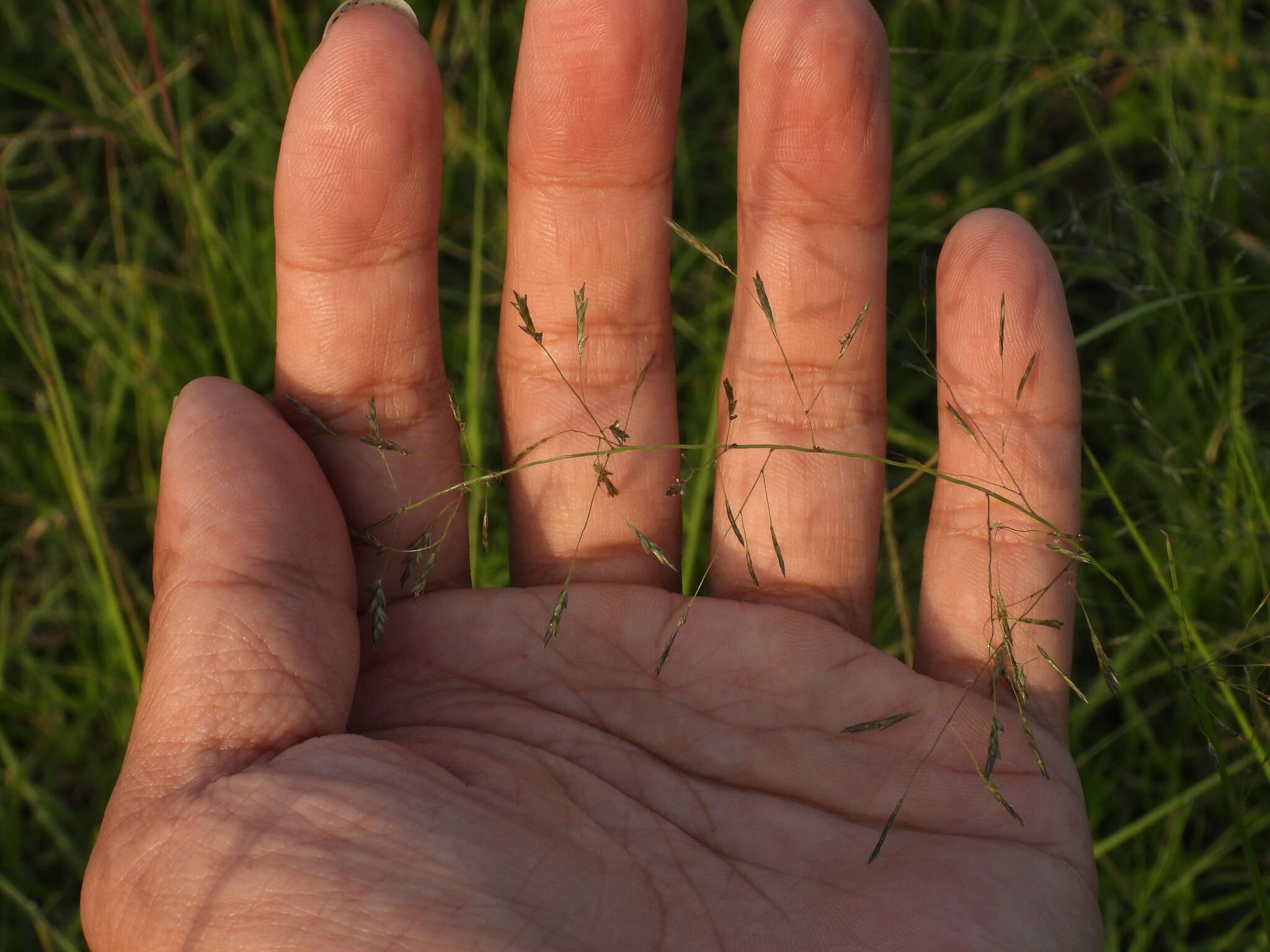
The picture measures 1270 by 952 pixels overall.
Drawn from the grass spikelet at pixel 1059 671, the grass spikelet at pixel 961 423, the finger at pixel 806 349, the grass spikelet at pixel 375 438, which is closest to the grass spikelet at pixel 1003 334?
the grass spikelet at pixel 961 423

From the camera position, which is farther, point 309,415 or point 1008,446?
point 1008,446

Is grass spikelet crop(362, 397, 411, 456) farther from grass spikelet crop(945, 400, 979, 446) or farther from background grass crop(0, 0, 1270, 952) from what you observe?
grass spikelet crop(945, 400, 979, 446)

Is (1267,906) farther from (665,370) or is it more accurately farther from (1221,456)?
(665,370)

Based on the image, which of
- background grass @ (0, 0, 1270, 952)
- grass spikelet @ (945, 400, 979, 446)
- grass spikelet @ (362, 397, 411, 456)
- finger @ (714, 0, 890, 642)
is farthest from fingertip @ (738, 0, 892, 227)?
grass spikelet @ (362, 397, 411, 456)

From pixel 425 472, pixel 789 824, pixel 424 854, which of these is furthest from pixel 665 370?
pixel 424 854

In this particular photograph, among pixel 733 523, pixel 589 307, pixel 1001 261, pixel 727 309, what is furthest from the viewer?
pixel 727 309

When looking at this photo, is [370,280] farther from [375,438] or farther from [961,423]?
[961,423]

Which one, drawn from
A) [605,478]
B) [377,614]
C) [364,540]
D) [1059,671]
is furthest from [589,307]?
→ [1059,671]
